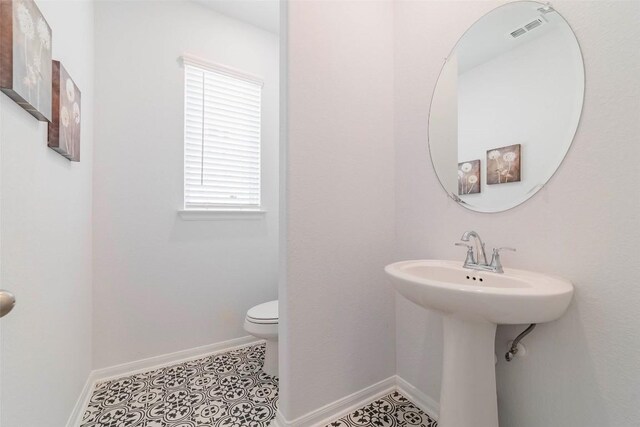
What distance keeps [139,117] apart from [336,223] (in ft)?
5.09

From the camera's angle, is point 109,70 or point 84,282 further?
point 109,70

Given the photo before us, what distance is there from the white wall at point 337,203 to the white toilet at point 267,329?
39 cm

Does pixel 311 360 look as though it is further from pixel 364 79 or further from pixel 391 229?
pixel 364 79

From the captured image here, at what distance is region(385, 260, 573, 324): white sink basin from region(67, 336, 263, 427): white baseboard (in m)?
1.63

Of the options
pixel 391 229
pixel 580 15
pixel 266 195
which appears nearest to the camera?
pixel 580 15

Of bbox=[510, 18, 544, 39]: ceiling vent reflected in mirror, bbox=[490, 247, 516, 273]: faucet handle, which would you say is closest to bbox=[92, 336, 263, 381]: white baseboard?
bbox=[490, 247, 516, 273]: faucet handle

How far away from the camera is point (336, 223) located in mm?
1376

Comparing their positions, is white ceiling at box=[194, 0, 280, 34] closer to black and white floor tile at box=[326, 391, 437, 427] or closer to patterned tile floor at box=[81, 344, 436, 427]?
patterned tile floor at box=[81, 344, 436, 427]

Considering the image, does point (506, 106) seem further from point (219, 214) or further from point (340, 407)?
point (219, 214)

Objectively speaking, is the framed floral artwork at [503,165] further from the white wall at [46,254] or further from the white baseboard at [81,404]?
the white baseboard at [81,404]

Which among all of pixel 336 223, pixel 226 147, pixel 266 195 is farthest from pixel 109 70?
pixel 336 223

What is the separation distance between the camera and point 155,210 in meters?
1.85

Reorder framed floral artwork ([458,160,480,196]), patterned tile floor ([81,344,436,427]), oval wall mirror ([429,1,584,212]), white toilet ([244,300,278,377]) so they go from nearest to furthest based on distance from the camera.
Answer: oval wall mirror ([429,1,584,212]) < framed floral artwork ([458,160,480,196]) < patterned tile floor ([81,344,436,427]) < white toilet ([244,300,278,377])

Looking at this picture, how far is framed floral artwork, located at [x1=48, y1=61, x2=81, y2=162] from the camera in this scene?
1.06 metres
